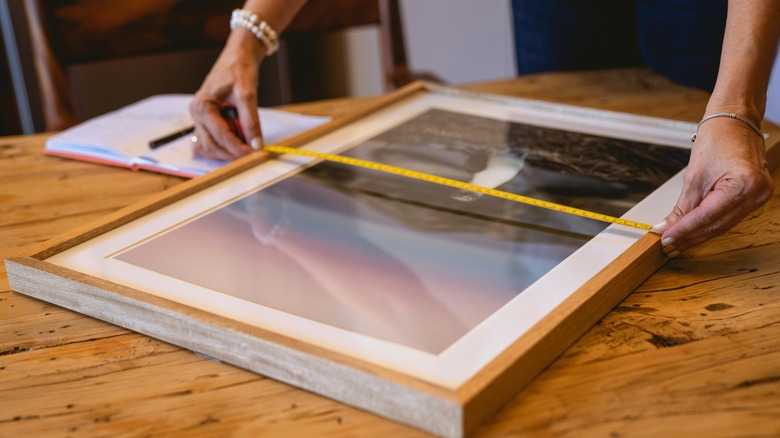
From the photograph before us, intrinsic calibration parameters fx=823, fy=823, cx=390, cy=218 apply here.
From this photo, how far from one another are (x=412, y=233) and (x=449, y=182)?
0.55 feet

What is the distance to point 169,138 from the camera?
137 cm

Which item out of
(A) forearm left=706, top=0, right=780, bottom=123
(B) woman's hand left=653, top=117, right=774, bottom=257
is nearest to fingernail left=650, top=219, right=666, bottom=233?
(B) woman's hand left=653, top=117, right=774, bottom=257

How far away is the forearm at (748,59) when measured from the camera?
976 millimetres

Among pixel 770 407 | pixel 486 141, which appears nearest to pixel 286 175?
pixel 486 141

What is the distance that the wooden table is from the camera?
69cm

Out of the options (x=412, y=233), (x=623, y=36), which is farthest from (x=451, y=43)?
(x=412, y=233)

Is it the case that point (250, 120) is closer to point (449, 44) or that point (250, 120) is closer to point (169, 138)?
point (169, 138)

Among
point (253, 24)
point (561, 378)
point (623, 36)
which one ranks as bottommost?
point (561, 378)

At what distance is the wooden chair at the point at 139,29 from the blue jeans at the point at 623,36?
1.11 ft

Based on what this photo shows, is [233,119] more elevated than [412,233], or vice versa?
[233,119]

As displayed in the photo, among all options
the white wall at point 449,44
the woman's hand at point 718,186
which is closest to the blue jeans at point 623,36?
the woman's hand at point 718,186

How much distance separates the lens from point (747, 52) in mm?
989

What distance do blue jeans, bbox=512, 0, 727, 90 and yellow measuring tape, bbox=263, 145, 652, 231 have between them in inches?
27.1

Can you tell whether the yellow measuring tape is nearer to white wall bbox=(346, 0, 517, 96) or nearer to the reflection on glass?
the reflection on glass
